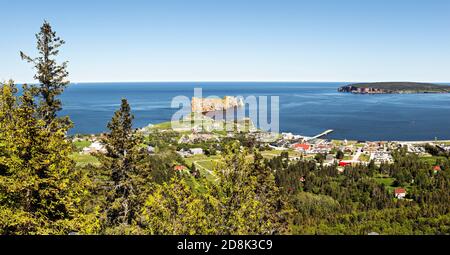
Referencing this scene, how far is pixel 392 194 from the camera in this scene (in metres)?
57.7

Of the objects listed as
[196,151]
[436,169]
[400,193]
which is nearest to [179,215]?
[400,193]

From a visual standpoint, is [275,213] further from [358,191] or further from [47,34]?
[358,191]

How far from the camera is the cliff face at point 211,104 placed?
15800cm

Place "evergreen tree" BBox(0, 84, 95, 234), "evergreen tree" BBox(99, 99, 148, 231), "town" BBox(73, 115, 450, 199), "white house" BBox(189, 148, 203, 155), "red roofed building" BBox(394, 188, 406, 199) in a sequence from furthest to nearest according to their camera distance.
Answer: "white house" BBox(189, 148, 203, 155) < "town" BBox(73, 115, 450, 199) < "red roofed building" BBox(394, 188, 406, 199) < "evergreen tree" BBox(99, 99, 148, 231) < "evergreen tree" BBox(0, 84, 95, 234)

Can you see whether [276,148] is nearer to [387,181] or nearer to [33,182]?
[387,181]

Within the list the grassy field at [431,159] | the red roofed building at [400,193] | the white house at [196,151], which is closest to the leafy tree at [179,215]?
the red roofed building at [400,193]

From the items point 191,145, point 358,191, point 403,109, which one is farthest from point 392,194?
point 403,109

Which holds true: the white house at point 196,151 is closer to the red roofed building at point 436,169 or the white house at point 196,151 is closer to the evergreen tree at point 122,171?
the red roofed building at point 436,169

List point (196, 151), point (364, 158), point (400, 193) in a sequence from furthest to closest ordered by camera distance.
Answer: point (196, 151), point (364, 158), point (400, 193)

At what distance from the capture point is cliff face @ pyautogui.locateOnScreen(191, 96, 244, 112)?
158m

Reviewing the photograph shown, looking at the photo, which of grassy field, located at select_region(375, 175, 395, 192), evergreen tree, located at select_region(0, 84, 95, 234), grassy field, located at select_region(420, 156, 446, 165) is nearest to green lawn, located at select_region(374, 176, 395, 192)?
grassy field, located at select_region(375, 175, 395, 192)

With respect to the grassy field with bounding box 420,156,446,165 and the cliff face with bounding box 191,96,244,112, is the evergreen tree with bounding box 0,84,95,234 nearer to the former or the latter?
the grassy field with bounding box 420,156,446,165

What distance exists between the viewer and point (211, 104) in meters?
177
